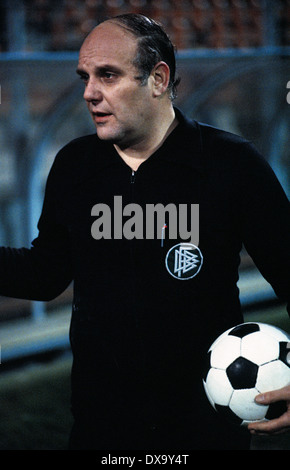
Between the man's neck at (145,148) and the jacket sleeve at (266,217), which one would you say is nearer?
the jacket sleeve at (266,217)

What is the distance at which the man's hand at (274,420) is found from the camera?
1868 mm

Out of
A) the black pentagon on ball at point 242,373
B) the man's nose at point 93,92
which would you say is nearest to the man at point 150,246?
the man's nose at point 93,92

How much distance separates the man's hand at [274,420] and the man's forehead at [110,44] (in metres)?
1.06

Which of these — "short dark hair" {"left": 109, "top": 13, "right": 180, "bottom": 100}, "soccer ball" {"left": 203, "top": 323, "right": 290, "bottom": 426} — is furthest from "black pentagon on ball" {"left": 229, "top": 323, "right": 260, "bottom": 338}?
"short dark hair" {"left": 109, "top": 13, "right": 180, "bottom": 100}

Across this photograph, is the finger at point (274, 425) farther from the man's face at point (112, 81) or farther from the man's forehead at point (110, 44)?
the man's forehead at point (110, 44)

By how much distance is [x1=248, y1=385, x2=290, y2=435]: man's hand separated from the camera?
1.87 metres

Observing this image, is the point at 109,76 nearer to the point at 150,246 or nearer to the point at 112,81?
→ the point at 112,81

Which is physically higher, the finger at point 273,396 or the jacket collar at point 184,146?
the jacket collar at point 184,146

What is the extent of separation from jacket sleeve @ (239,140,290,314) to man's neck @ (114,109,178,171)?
274mm

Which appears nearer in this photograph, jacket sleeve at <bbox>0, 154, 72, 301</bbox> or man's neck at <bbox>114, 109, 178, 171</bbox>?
man's neck at <bbox>114, 109, 178, 171</bbox>

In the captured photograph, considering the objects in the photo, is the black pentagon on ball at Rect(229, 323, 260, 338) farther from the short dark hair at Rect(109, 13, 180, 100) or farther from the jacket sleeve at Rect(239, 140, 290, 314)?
the short dark hair at Rect(109, 13, 180, 100)

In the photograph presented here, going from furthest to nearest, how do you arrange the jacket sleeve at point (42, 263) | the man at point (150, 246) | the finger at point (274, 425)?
the jacket sleeve at point (42, 263) < the man at point (150, 246) < the finger at point (274, 425)

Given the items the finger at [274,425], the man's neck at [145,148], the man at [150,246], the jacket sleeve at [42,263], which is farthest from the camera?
the jacket sleeve at [42,263]
